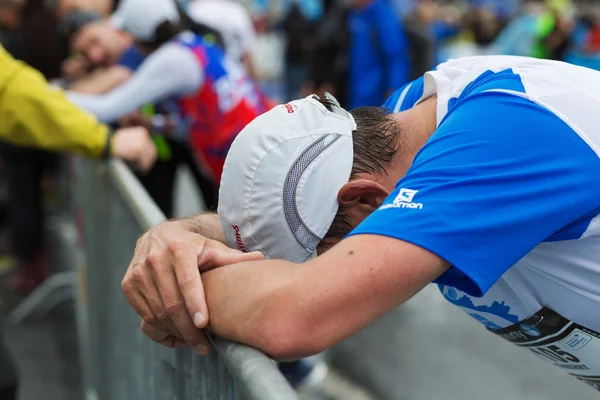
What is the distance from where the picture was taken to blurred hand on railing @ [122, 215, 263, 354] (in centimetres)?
139

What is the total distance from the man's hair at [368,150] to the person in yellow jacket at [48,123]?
1.57 meters

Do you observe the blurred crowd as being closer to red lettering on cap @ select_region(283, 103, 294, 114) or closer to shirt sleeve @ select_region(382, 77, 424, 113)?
shirt sleeve @ select_region(382, 77, 424, 113)

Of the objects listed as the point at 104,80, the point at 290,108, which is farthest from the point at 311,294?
the point at 104,80

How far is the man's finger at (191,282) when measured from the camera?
135 centimetres

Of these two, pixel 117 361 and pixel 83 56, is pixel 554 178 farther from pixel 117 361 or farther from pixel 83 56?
pixel 83 56

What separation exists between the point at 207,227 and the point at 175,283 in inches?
11.7

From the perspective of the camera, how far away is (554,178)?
1264 millimetres

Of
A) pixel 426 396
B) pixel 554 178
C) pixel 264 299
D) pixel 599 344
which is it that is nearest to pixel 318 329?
pixel 264 299

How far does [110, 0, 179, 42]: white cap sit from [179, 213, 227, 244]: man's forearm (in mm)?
2956

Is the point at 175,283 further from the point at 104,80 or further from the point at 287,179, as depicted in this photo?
the point at 104,80

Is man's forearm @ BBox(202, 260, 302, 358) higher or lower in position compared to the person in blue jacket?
higher

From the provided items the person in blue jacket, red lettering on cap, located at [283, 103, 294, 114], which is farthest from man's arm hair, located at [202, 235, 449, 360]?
the person in blue jacket

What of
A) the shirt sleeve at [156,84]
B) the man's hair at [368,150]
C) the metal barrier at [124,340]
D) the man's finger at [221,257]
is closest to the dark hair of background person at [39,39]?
the shirt sleeve at [156,84]

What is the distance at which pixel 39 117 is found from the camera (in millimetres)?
2836
